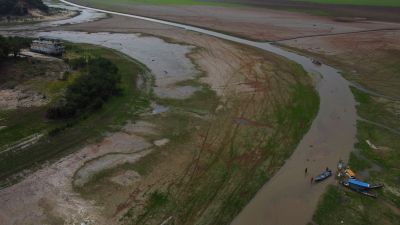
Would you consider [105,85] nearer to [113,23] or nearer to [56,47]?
[56,47]

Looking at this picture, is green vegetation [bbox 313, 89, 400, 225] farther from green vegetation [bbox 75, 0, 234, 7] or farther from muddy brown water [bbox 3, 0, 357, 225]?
green vegetation [bbox 75, 0, 234, 7]

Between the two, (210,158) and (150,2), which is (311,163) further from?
(150,2)

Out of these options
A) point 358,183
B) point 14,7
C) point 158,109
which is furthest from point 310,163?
point 14,7

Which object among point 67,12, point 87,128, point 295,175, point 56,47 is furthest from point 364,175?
point 67,12

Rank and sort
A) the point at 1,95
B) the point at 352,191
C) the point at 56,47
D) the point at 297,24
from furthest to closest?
1. the point at 297,24
2. the point at 56,47
3. the point at 1,95
4. the point at 352,191

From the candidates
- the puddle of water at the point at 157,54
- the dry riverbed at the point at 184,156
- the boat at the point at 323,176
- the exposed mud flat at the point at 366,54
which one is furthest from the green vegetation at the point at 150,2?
the boat at the point at 323,176

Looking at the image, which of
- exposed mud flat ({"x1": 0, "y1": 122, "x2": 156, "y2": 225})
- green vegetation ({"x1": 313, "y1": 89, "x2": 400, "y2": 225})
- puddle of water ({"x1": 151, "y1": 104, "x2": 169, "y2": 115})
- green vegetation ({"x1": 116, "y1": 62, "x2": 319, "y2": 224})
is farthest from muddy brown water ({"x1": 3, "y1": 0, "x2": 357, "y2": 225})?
puddle of water ({"x1": 151, "y1": 104, "x2": 169, "y2": 115})

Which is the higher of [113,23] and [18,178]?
[113,23]
